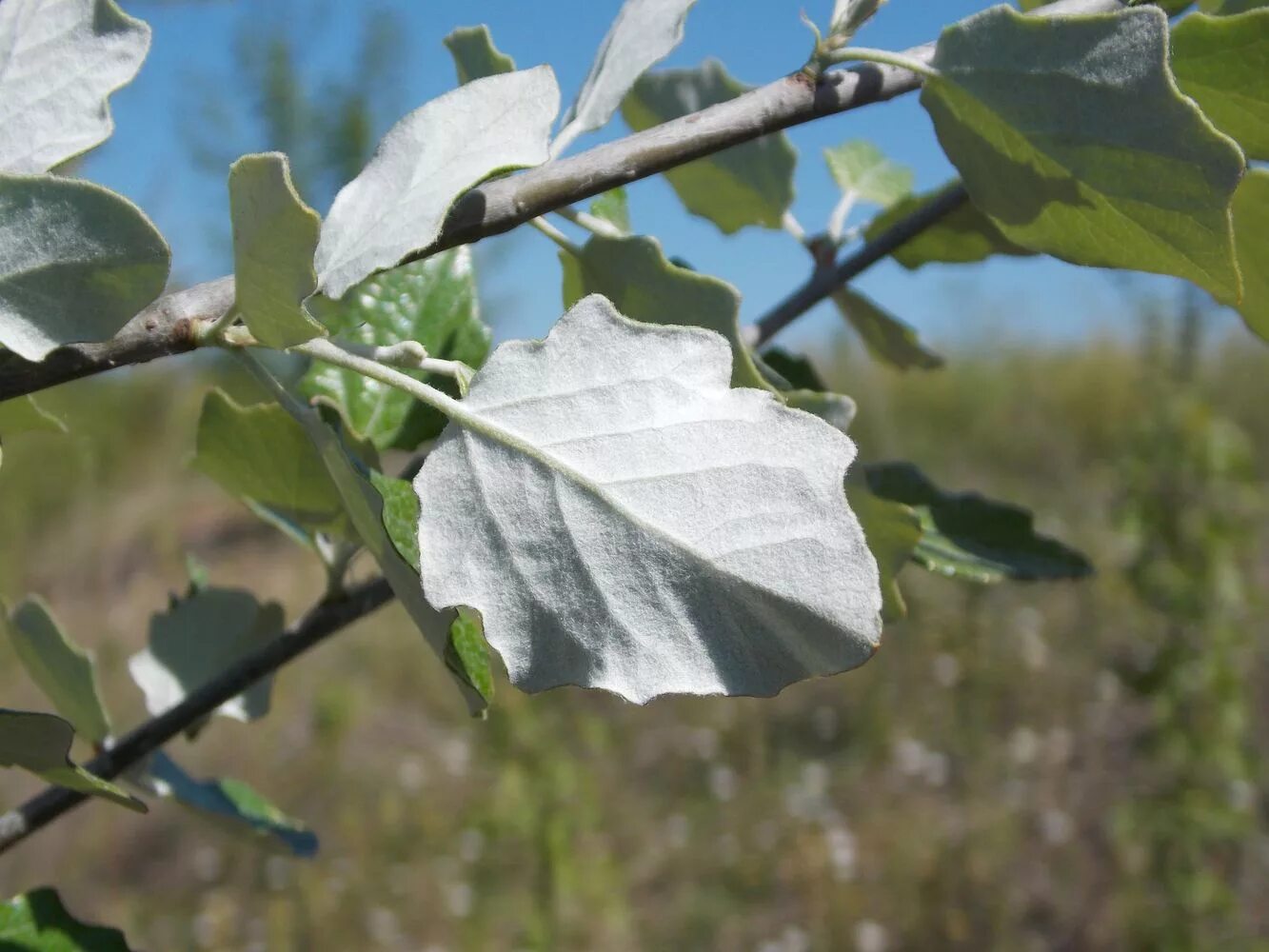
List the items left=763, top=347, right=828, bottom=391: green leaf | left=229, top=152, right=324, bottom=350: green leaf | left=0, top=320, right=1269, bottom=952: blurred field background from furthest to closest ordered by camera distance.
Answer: left=0, top=320, right=1269, bottom=952: blurred field background → left=763, top=347, right=828, bottom=391: green leaf → left=229, top=152, right=324, bottom=350: green leaf

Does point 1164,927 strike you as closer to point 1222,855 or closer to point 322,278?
point 1222,855

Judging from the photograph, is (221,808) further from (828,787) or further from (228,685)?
(828,787)

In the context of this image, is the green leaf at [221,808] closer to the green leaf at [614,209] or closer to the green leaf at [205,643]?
the green leaf at [205,643]

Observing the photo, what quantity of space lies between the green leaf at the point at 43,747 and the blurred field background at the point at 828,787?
1182 mm

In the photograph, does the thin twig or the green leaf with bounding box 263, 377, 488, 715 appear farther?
the thin twig

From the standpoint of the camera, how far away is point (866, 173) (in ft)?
1.55

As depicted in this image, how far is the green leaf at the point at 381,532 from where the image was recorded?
8.1 inches

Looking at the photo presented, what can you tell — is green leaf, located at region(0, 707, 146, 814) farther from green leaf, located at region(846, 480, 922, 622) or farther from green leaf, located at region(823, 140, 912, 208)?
green leaf, located at region(823, 140, 912, 208)

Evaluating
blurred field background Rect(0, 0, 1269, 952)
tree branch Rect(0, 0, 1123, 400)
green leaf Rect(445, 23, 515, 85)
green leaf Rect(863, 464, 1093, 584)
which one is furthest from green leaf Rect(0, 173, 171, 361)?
blurred field background Rect(0, 0, 1269, 952)

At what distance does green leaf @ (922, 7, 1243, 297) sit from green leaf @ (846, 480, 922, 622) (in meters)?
0.07

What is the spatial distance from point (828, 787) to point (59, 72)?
249 cm

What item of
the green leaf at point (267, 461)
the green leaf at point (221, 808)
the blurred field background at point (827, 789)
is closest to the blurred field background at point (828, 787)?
the blurred field background at point (827, 789)

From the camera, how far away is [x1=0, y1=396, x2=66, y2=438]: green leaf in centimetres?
27

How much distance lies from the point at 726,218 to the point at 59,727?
11.2 inches
